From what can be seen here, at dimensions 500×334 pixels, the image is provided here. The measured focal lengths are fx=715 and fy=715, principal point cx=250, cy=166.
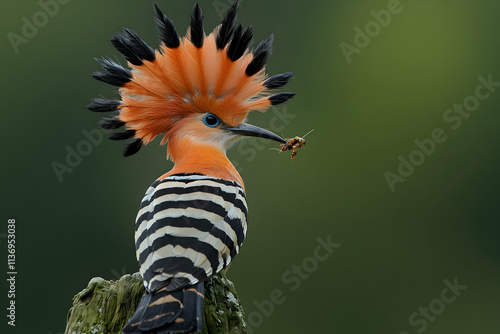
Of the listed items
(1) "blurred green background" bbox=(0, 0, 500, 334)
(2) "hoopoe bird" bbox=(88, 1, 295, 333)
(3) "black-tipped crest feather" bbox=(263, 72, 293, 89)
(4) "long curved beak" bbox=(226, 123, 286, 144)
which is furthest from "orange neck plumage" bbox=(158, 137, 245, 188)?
(1) "blurred green background" bbox=(0, 0, 500, 334)

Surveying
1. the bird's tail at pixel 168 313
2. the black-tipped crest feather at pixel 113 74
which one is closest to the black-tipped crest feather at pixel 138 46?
the black-tipped crest feather at pixel 113 74

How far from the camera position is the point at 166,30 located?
294 cm

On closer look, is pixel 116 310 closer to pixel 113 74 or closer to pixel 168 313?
pixel 168 313

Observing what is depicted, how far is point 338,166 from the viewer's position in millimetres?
6051

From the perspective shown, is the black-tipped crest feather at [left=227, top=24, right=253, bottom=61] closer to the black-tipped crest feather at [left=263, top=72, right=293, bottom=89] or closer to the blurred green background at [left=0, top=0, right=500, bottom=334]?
the black-tipped crest feather at [left=263, top=72, right=293, bottom=89]

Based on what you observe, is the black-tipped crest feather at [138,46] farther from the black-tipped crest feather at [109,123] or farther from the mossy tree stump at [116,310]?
the mossy tree stump at [116,310]

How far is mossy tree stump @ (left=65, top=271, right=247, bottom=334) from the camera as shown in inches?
92.2

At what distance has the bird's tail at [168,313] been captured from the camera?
217 centimetres

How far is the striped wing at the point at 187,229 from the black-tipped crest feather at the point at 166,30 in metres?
0.56

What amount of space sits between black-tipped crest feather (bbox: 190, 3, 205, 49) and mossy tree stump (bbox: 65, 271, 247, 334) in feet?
3.41

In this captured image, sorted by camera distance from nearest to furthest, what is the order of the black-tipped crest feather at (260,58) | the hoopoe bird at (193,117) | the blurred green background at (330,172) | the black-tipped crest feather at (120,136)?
the hoopoe bird at (193,117) → the black-tipped crest feather at (260,58) → the black-tipped crest feather at (120,136) → the blurred green background at (330,172)

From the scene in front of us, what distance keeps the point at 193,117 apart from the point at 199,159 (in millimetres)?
209

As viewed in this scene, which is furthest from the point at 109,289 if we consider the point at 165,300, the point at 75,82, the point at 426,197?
the point at 75,82

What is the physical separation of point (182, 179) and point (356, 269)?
3.32 meters
